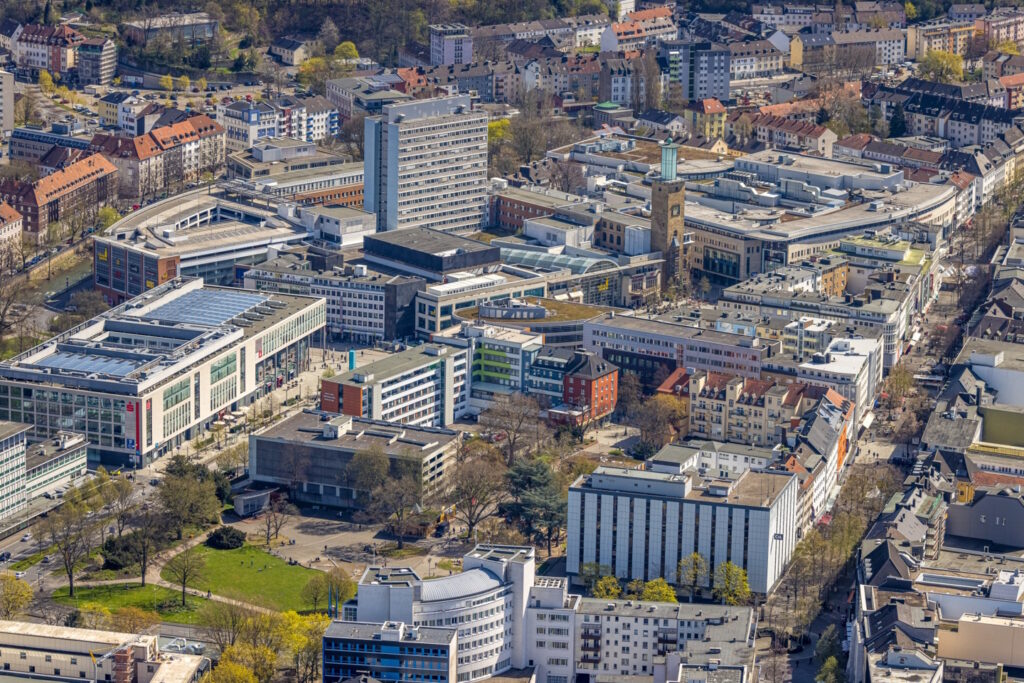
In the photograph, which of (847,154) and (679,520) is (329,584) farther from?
(847,154)

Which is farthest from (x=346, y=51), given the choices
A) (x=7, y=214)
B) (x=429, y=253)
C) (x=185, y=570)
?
(x=185, y=570)

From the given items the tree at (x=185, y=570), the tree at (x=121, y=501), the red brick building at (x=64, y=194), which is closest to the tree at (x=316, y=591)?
the tree at (x=185, y=570)

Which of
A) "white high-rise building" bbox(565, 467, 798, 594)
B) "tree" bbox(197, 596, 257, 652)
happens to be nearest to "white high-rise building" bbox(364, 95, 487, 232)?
"white high-rise building" bbox(565, 467, 798, 594)

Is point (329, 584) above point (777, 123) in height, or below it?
below

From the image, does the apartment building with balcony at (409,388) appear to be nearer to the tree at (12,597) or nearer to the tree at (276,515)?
the tree at (276,515)

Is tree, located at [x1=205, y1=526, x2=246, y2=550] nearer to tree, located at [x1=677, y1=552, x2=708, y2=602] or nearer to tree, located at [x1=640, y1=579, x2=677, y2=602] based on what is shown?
tree, located at [x1=640, y1=579, x2=677, y2=602]

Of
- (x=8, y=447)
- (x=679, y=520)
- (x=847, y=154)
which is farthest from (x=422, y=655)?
(x=847, y=154)
